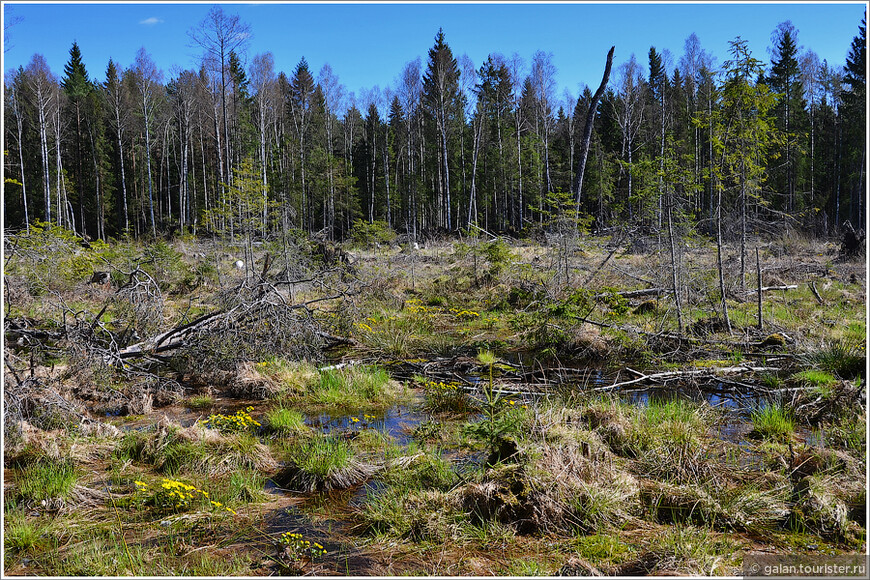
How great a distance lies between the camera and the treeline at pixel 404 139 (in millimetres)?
34531

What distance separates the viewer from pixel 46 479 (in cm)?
472

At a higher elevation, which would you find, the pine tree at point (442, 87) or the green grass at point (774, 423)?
the pine tree at point (442, 87)

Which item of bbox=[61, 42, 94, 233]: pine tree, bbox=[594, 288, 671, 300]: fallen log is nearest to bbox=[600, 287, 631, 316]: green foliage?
bbox=[594, 288, 671, 300]: fallen log

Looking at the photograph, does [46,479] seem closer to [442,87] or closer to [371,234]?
[371,234]

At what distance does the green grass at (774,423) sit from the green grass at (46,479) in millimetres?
6706

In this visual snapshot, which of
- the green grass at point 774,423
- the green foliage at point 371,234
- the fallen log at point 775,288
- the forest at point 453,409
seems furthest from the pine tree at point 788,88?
the green grass at point 774,423

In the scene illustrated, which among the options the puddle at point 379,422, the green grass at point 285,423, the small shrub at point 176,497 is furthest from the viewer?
the puddle at point 379,422

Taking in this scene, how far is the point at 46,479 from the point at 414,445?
10.8ft

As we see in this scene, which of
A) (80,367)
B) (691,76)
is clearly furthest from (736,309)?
(691,76)

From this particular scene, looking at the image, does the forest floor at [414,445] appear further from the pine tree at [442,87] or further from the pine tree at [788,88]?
the pine tree at [788,88]

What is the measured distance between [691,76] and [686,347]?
33325 millimetres

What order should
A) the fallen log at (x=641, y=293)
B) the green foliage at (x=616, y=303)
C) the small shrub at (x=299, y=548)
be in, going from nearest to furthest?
the small shrub at (x=299, y=548) → the green foliage at (x=616, y=303) → the fallen log at (x=641, y=293)

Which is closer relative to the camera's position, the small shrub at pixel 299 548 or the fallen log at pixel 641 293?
the small shrub at pixel 299 548

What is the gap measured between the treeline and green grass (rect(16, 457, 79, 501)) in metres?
27.0
